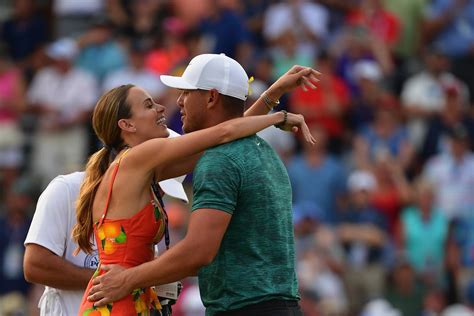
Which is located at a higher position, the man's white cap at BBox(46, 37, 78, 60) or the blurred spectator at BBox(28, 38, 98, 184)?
the man's white cap at BBox(46, 37, 78, 60)

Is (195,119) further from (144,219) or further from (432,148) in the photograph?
(432,148)

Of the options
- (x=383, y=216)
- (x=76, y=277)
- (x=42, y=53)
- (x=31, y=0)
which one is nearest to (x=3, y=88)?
(x=42, y=53)

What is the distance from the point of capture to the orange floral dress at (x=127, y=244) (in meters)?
5.86

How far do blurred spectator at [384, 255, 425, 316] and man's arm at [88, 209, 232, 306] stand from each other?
22.2 feet

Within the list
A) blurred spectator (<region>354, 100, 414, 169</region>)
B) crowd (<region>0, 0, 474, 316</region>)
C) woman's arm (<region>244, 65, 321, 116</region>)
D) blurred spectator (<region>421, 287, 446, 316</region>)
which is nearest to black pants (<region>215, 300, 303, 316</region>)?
woman's arm (<region>244, 65, 321, 116</region>)

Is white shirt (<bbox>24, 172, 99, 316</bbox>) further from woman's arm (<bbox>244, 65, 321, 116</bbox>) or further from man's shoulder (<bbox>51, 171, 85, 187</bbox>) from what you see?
woman's arm (<bbox>244, 65, 321, 116</bbox>)

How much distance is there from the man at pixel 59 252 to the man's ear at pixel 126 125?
45 centimetres

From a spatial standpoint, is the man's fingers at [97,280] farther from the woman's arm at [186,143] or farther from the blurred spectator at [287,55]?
the blurred spectator at [287,55]

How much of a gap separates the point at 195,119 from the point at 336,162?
24.6 ft

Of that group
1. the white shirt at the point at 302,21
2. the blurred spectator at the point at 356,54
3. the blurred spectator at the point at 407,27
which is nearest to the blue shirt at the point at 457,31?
the blurred spectator at the point at 407,27

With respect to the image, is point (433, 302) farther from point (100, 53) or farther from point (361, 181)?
point (100, 53)

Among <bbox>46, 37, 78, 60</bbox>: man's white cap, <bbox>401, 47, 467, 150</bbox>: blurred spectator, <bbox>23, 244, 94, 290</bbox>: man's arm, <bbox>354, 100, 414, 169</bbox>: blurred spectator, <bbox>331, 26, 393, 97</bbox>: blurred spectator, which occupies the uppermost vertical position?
<bbox>46, 37, 78, 60</bbox>: man's white cap

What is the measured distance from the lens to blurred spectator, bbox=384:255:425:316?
1220 centimetres

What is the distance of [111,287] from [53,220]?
912 millimetres
